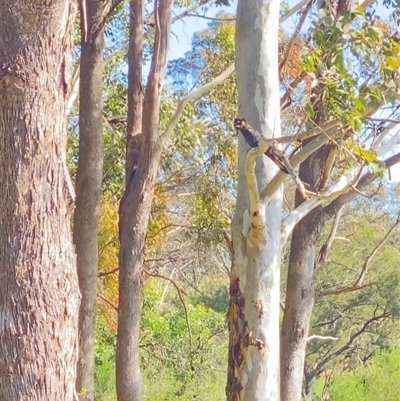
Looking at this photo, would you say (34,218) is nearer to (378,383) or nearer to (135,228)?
(135,228)

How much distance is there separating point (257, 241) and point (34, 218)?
183 cm

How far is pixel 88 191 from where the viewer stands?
633 centimetres

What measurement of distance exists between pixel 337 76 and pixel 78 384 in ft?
12.5

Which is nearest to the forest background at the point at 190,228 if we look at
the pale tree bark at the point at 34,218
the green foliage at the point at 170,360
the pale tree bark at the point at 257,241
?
the green foliage at the point at 170,360

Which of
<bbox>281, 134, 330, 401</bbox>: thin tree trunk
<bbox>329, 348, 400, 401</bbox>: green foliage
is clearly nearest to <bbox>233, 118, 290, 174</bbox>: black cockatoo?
<bbox>281, 134, 330, 401</bbox>: thin tree trunk

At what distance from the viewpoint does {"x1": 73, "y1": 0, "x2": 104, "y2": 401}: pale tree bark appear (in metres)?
Result: 6.25

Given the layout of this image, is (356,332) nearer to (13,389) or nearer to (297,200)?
(297,200)

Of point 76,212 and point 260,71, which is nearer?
point 260,71

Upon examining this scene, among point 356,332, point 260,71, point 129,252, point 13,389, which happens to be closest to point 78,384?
point 129,252

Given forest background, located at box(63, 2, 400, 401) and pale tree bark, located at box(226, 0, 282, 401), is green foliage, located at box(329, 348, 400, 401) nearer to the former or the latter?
forest background, located at box(63, 2, 400, 401)

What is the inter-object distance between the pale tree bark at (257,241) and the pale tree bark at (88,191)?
2052 mm

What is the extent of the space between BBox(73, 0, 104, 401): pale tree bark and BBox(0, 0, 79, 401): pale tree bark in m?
3.43

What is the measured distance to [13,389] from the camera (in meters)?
2.65

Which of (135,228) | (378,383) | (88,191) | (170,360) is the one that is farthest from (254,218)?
(378,383)
